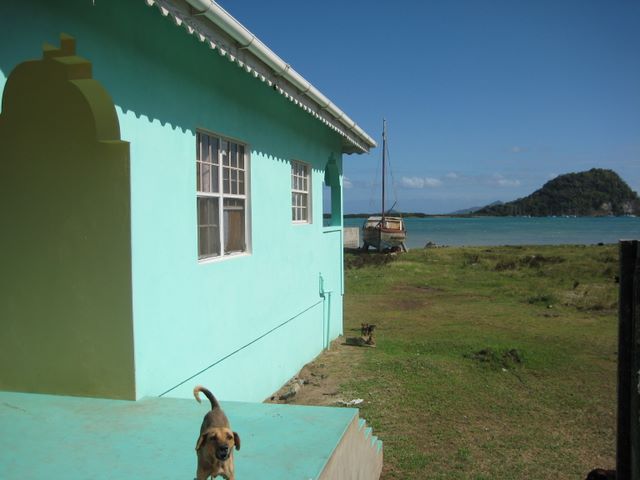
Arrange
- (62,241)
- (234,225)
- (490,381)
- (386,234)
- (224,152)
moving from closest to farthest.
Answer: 1. (62,241)
2. (224,152)
3. (234,225)
4. (490,381)
5. (386,234)

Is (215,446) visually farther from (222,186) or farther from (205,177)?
(222,186)

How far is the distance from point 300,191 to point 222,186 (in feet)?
11.1

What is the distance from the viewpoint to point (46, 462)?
10.9 feet

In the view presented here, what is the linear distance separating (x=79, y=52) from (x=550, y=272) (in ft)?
76.5

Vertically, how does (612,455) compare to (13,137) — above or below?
below

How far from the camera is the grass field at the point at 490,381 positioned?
19.6 feet

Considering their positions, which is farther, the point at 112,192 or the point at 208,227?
the point at 208,227

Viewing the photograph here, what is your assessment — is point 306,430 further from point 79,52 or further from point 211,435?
point 79,52

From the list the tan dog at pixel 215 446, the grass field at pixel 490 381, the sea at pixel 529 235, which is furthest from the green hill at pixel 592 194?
the tan dog at pixel 215 446

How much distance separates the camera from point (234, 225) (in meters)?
6.77

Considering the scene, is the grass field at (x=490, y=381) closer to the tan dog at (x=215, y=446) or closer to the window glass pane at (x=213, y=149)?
the tan dog at (x=215, y=446)

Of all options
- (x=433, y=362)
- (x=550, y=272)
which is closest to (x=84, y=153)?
(x=433, y=362)

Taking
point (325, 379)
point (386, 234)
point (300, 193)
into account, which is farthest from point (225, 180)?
point (386, 234)

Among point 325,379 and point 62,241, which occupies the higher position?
point 62,241
